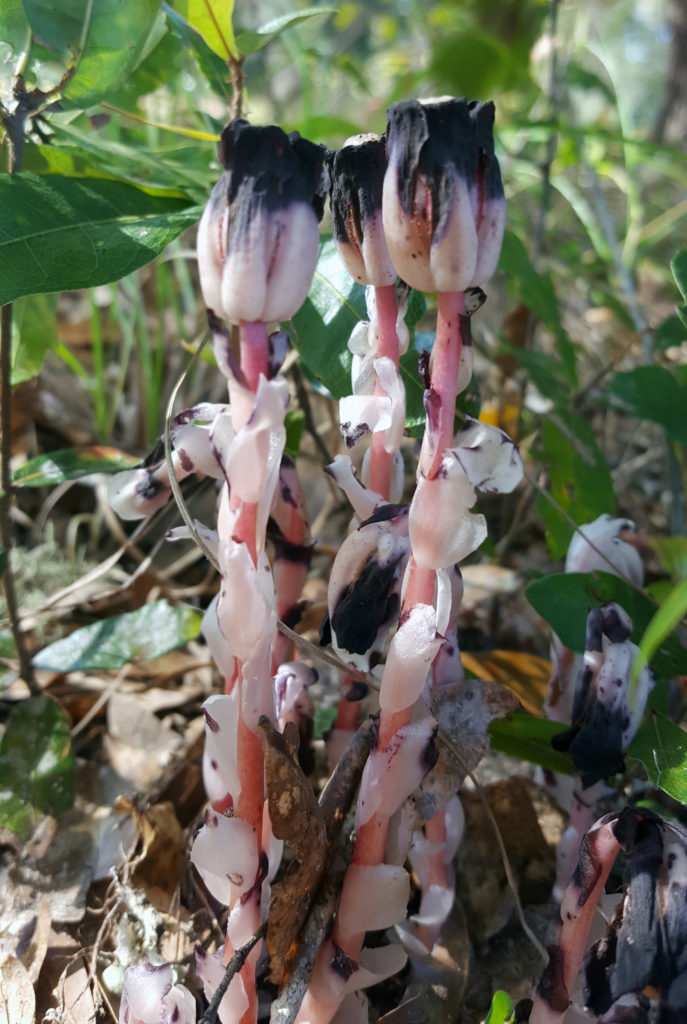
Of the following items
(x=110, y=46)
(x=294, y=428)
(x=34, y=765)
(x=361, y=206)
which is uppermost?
(x=110, y=46)

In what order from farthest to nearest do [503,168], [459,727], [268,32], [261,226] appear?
[503,168] → [268,32] → [459,727] → [261,226]

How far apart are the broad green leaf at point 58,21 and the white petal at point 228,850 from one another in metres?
0.66

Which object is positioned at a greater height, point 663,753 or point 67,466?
point 67,466

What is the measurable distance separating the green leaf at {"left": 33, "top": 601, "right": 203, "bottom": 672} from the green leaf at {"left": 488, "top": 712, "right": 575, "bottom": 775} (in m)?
0.36

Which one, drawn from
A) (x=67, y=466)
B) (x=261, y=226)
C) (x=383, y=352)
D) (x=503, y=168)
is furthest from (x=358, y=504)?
(x=503, y=168)

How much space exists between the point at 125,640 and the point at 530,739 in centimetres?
47

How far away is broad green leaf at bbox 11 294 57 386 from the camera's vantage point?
1.00 meters

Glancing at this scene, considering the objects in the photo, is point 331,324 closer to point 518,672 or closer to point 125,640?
point 125,640

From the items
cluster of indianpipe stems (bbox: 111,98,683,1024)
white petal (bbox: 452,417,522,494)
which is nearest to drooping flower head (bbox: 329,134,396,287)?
cluster of indianpipe stems (bbox: 111,98,683,1024)

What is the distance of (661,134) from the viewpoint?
3490mm

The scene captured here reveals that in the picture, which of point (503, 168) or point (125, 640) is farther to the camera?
point (503, 168)

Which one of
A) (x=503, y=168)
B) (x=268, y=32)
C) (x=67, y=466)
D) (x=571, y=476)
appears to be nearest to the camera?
(x=268, y=32)

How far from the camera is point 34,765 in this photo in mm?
921

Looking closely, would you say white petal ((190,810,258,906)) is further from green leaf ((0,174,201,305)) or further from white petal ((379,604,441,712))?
green leaf ((0,174,201,305))
